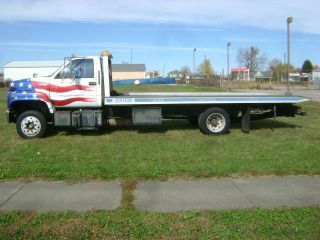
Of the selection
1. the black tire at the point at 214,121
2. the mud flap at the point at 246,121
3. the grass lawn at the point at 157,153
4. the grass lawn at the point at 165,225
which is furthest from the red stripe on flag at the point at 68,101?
the grass lawn at the point at 165,225

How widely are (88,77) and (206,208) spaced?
7.07 meters

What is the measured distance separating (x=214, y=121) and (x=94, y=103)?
11.3 ft

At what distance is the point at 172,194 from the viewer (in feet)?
20.9

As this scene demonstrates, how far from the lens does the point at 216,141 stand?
10984 millimetres

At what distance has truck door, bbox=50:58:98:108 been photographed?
11742 millimetres

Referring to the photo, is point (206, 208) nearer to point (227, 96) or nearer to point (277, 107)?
point (227, 96)

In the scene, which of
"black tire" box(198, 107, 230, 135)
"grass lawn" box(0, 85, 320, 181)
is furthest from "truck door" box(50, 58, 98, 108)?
"black tire" box(198, 107, 230, 135)

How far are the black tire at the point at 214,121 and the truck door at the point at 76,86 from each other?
10.0ft

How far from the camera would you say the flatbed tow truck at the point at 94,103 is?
11734 mm

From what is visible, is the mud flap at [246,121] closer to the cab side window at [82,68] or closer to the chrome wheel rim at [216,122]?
the chrome wheel rim at [216,122]

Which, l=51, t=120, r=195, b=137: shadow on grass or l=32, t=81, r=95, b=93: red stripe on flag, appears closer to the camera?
l=32, t=81, r=95, b=93: red stripe on flag

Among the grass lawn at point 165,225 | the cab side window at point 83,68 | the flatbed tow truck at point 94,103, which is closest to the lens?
the grass lawn at point 165,225

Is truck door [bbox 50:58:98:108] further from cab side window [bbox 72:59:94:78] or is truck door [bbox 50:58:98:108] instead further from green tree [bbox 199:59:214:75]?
green tree [bbox 199:59:214:75]

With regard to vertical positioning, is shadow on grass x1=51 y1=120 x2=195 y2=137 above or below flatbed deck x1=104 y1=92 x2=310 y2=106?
below
